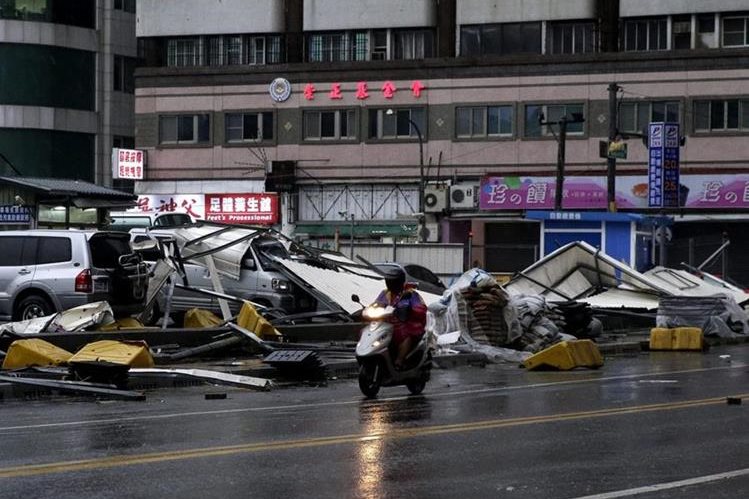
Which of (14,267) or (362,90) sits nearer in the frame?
(14,267)

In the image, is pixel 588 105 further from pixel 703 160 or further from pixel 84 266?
pixel 84 266

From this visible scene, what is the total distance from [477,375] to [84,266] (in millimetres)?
7443

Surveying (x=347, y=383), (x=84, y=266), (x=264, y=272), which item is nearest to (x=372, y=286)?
(x=264, y=272)

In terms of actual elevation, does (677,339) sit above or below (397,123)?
below

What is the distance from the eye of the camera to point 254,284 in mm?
29719

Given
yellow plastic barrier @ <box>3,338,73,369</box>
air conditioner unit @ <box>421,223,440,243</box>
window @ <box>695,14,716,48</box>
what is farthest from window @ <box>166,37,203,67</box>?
yellow plastic barrier @ <box>3,338,73,369</box>

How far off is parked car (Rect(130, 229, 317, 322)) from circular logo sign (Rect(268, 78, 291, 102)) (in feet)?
116

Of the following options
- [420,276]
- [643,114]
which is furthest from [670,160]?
[420,276]

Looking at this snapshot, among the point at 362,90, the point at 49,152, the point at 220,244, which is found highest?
the point at 362,90

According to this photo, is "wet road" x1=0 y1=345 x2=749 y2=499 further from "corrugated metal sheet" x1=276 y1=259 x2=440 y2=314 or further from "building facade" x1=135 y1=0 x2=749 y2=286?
"building facade" x1=135 y1=0 x2=749 y2=286

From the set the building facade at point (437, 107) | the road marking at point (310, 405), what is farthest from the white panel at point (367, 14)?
the road marking at point (310, 405)

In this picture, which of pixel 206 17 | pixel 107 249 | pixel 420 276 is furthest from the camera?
pixel 206 17

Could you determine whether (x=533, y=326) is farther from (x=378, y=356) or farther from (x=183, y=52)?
(x=183, y=52)

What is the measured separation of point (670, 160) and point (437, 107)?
12.5m
